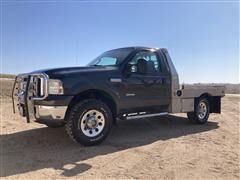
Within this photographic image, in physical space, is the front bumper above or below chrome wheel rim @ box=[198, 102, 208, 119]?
above

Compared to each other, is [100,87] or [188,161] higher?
[100,87]

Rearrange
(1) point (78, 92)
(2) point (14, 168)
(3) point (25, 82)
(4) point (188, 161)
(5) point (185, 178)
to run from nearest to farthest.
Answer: (5) point (185, 178)
(2) point (14, 168)
(4) point (188, 161)
(1) point (78, 92)
(3) point (25, 82)

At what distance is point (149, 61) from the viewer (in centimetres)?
802

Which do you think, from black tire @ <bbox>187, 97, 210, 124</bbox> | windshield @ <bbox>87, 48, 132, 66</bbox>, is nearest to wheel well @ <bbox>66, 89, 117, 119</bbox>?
windshield @ <bbox>87, 48, 132, 66</bbox>

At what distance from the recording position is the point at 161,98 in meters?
8.10

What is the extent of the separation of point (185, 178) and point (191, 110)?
15.4 ft

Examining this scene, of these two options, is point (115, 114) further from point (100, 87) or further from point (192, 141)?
point (192, 141)

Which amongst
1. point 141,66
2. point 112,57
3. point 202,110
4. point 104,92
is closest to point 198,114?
point 202,110

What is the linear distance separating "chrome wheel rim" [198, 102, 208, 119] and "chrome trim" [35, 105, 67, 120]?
15.9ft

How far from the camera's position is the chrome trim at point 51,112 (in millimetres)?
5973

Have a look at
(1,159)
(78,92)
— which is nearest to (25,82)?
(78,92)

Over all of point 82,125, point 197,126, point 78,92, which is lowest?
point 197,126

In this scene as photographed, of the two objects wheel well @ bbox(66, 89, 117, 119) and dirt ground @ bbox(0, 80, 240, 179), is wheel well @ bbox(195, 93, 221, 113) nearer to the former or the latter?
dirt ground @ bbox(0, 80, 240, 179)

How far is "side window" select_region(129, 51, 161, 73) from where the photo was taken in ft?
24.7
